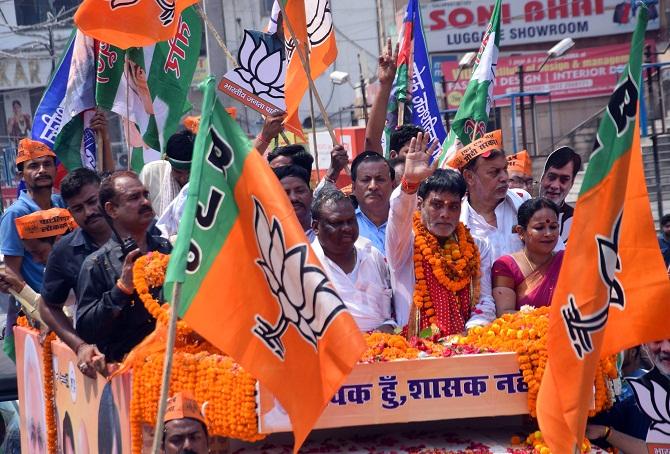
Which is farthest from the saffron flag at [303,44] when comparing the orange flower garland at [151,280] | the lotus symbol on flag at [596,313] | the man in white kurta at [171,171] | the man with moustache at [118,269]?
the lotus symbol on flag at [596,313]

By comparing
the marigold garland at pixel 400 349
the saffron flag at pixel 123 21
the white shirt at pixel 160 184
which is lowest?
the marigold garland at pixel 400 349

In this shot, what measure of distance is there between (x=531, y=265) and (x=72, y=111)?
169 inches

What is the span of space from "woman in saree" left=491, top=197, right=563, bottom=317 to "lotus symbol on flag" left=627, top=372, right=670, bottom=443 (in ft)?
2.37

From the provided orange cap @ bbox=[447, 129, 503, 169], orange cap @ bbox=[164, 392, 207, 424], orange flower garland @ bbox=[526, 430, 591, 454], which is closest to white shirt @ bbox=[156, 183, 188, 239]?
orange cap @ bbox=[447, 129, 503, 169]

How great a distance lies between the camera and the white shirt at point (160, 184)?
8.16 m

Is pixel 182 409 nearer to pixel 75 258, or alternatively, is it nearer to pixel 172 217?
pixel 75 258

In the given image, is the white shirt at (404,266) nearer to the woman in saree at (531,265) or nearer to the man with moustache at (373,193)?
the woman in saree at (531,265)

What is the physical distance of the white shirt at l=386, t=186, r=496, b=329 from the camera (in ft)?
17.7

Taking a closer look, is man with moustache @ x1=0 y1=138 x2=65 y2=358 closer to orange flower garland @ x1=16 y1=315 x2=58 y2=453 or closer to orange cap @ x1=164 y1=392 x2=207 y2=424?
orange flower garland @ x1=16 y1=315 x2=58 y2=453

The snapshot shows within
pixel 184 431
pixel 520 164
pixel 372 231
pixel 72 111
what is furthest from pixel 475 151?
pixel 72 111

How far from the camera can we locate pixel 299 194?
6492 mm

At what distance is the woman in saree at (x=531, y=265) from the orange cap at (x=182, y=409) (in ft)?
5.42

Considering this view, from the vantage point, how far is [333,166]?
7.48 meters

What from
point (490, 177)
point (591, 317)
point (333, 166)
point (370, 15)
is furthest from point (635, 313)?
point (370, 15)
